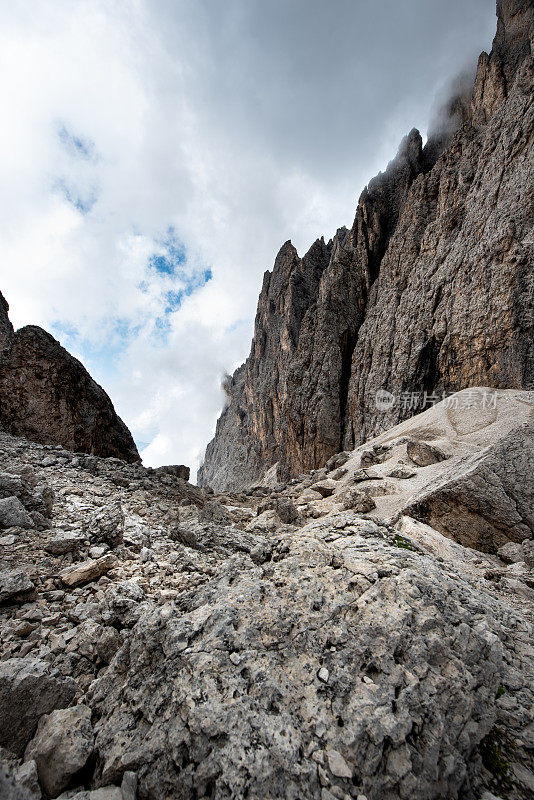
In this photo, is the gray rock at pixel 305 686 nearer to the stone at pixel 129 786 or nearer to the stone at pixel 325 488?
the stone at pixel 129 786

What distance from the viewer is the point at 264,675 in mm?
2465

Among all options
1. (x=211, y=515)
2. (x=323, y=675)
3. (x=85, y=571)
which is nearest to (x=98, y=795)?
(x=323, y=675)

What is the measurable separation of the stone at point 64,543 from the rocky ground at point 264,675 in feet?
0.10

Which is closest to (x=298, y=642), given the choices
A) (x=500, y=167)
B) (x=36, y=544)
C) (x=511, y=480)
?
(x=36, y=544)

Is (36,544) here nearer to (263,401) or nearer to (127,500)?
(127,500)

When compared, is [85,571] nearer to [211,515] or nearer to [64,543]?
[64,543]

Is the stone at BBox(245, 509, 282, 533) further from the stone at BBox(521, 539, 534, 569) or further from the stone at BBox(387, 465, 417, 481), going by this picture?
the stone at BBox(387, 465, 417, 481)

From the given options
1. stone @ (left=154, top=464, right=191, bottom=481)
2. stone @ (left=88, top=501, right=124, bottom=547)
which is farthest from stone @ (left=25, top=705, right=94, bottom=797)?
stone @ (left=154, top=464, right=191, bottom=481)

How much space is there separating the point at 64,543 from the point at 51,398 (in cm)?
1304

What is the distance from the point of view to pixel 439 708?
2240 mm

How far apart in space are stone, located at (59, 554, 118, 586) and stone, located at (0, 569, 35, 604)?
421 millimetres

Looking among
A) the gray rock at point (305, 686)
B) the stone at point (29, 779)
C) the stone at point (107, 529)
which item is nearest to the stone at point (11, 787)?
the stone at point (29, 779)

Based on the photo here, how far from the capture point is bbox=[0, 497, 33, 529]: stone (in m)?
4.74

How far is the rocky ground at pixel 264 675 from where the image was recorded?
6.57ft
